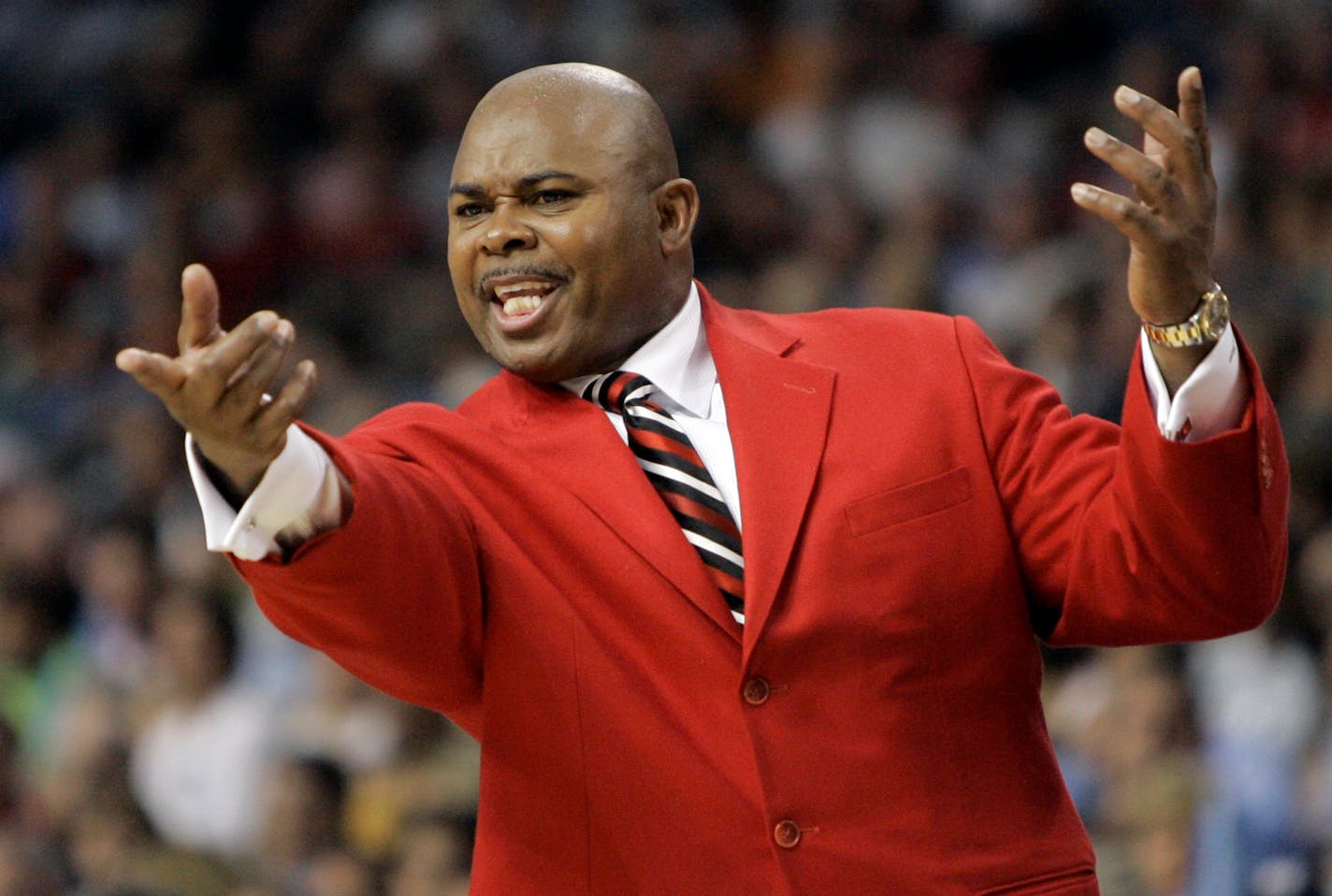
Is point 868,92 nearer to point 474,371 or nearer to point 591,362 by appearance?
point 474,371

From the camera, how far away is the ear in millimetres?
2811

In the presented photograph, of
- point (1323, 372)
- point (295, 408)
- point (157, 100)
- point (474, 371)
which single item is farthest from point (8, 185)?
point (295, 408)

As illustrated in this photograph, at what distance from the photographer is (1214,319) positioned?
2.32 m

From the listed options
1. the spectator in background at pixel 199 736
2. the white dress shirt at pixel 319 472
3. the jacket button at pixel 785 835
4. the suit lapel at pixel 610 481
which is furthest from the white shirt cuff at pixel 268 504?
the spectator in background at pixel 199 736

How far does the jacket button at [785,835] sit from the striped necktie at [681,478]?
0.25 m

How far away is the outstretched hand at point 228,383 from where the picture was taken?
2129 millimetres

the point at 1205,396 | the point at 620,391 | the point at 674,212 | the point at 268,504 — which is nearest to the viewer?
the point at 268,504

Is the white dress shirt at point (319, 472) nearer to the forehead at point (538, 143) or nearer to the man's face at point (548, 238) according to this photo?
the man's face at point (548, 238)

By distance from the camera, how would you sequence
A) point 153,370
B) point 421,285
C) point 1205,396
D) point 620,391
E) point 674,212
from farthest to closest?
1. point 421,285
2. point 674,212
3. point 620,391
4. point 1205,396
5. point 153,370

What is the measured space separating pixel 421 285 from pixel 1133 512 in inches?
181

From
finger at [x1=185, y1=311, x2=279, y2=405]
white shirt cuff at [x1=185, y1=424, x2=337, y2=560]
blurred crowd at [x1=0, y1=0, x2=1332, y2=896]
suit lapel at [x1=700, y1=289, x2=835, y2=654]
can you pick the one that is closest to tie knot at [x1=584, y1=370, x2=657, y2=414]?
suit lapel at [x1=700, y1=289, x2=835, y2=654]

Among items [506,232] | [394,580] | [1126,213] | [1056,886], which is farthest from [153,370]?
[1056,886]

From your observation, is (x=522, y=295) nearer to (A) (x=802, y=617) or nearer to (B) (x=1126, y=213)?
(A) (x=802, y=617)

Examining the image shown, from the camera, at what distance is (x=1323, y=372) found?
196 inches
